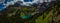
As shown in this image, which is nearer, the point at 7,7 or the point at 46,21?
the point at 46,21

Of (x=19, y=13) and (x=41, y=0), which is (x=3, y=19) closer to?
(x=19, y=13)

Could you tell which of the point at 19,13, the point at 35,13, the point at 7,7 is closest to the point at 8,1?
the point at 7,7

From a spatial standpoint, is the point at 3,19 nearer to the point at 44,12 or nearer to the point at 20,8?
the point at 20,8

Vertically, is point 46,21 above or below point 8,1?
below

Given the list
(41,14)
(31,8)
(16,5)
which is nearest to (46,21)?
(41,14)

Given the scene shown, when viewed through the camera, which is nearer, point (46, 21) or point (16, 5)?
point (46, 21)

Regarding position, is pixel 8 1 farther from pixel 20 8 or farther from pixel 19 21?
pixel 19 21

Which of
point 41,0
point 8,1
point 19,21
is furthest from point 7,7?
point 41,0

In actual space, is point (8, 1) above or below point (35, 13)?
above
